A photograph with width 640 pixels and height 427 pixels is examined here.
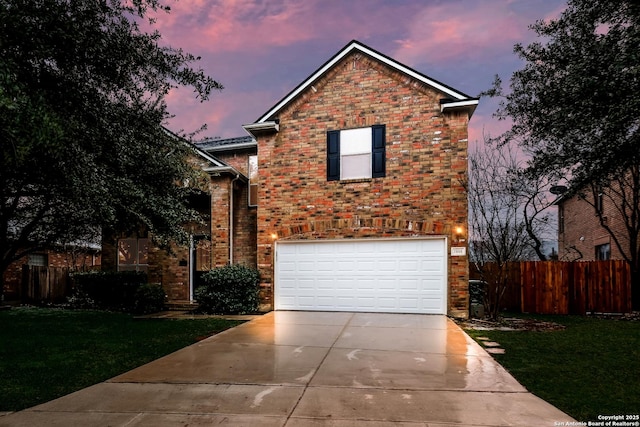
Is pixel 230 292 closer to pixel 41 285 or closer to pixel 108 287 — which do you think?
pixel 108 287

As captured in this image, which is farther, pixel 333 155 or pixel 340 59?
pixel 340 59

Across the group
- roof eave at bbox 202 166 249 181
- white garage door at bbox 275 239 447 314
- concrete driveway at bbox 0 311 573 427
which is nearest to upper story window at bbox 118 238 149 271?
roof eave at bbox 202 166 249 181

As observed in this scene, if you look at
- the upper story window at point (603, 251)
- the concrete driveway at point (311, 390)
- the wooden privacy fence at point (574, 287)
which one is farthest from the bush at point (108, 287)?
the upper story window at point (603, 251)

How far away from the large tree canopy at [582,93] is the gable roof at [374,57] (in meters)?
1.36

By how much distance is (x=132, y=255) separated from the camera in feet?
50.8

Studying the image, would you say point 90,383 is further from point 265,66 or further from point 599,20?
point 265,66

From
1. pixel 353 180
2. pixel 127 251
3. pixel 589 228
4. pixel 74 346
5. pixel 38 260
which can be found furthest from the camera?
pixel 38 260

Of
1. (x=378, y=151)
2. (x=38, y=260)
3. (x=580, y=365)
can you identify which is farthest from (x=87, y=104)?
(x=38, y=260)

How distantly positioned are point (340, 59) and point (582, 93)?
23.6ft

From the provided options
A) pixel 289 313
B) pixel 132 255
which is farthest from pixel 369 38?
pixel 132 255

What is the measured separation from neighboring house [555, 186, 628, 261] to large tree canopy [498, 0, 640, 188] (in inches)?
267

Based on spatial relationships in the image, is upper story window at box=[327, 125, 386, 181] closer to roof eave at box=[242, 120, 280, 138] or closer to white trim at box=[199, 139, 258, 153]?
roof eave at box=[242, 120, 280, 138]

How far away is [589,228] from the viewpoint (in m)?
19.6

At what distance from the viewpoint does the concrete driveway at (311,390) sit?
3820mm
